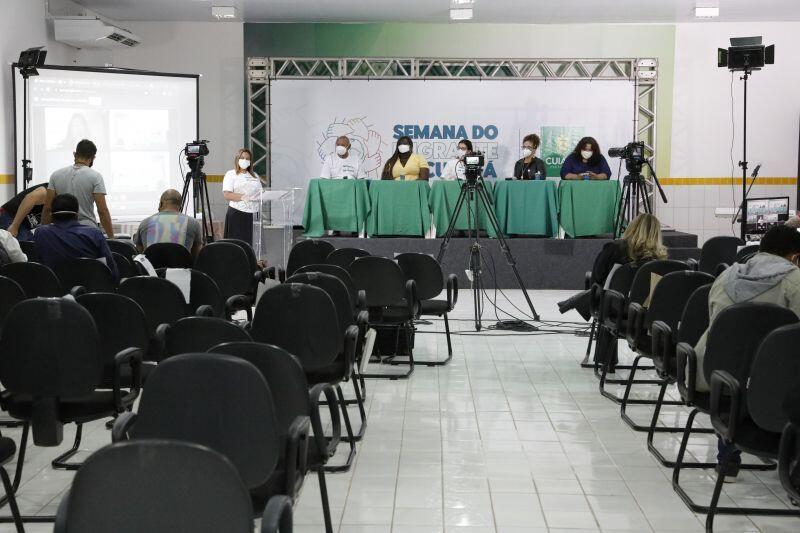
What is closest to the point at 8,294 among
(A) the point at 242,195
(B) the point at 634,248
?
(B) the point at 634,248

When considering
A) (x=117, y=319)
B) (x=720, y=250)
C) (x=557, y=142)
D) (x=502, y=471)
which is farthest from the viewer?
(x=557, y=142)

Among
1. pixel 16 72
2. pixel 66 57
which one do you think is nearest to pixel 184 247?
pixel 16 72

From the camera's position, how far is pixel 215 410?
2.40 m

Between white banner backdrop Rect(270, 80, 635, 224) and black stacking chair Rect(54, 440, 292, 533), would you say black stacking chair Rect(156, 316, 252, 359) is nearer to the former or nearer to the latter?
black stacking chair Rect(54, 440, 292, 533)

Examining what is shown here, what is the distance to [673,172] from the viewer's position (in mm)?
13133

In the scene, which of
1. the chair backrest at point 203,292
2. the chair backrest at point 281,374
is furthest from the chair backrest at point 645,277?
the chair backrest at point 281,374

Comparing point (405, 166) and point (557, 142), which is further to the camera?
point (557, 142)

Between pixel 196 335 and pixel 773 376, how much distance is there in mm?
1985

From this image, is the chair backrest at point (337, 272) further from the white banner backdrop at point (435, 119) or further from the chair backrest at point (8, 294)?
the white banner backdrop at point (435, 119)

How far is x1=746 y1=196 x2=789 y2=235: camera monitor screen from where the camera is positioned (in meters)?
8.62

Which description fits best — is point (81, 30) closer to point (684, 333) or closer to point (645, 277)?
point (645, 277)

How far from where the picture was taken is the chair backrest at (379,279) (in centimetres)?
599

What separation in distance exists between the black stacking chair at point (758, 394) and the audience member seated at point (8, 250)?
14.4 ft

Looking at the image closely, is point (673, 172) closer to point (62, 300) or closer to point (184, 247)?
point (184, 247)
